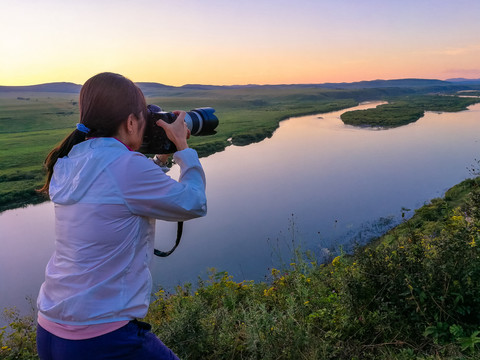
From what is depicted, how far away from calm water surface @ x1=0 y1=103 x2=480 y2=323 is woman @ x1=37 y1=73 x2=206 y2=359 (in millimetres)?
5410

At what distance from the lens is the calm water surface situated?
950cm

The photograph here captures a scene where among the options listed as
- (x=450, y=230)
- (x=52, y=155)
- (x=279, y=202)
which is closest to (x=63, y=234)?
(x=52, y=155)

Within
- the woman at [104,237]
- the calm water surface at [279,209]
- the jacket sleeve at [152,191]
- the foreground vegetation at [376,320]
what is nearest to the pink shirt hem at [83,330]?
the woman at [104,237]

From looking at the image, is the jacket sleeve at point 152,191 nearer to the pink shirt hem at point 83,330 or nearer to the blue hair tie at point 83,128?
the blue hair tie at point 83,128

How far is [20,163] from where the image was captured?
21750 millimetres

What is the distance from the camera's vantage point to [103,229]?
42.4 inches

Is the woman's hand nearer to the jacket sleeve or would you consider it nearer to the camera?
the camera

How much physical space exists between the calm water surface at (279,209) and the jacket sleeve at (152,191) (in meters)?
5.40

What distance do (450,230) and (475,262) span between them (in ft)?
3.30

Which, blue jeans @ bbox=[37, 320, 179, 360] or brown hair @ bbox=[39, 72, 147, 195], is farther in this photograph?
brown hair @ bbox=[39, 72, 147, 195]

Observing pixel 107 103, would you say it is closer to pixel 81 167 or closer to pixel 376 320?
pixel 81 167

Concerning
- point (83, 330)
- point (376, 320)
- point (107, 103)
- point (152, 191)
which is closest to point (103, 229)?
point (152, 191)

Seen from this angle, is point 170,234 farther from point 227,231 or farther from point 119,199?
point 119,199

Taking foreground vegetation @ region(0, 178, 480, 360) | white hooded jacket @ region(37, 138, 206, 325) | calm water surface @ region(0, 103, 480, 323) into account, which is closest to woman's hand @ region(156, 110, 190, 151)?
white hooded jacket @ region(37, 138, 206, 325)
